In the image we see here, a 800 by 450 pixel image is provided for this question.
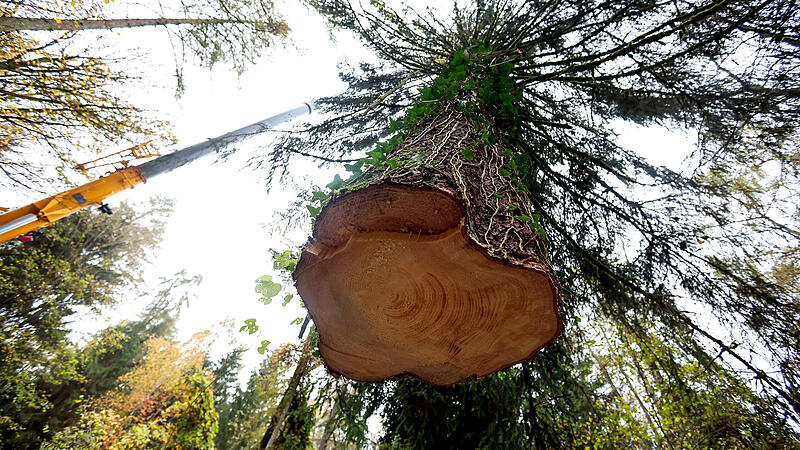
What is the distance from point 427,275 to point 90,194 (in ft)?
20.9

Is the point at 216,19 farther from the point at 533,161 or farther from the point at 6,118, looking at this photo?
the point at 533,161

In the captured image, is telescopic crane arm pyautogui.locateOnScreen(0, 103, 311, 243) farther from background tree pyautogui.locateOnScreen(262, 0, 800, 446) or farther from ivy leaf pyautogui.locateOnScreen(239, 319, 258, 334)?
ivy leaf pyautogui.locateOnScreen(239, 319, 258, 334)

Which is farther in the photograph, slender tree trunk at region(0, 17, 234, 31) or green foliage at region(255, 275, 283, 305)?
slender tree trunk at region(0, 17, 234, 31)

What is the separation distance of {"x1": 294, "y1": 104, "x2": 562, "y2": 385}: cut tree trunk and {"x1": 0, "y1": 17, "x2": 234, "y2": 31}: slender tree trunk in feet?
20.6

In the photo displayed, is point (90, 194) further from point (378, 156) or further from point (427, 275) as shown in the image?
point (427, 275)

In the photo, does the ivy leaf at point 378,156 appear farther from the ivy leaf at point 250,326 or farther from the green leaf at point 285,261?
the ivy leaf at point 250,326

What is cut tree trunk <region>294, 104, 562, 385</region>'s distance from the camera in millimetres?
997

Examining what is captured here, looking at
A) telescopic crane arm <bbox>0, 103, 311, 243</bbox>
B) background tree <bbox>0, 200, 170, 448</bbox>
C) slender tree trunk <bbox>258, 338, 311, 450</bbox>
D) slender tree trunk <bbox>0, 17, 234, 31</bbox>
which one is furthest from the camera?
Answer: background tree <bbox>0, 200, 170, 448</bbox>

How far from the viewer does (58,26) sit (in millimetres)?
4234

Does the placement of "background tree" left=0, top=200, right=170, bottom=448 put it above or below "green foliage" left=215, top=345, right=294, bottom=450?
above

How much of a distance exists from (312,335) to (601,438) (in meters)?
3.56

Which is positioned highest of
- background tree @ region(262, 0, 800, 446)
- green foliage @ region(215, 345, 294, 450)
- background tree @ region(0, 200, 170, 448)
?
background tree @ region(262, 0, 800, 446)

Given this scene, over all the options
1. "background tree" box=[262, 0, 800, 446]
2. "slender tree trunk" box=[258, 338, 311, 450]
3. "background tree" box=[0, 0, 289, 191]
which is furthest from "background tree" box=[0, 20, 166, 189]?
"slender tree trunk" box=[258, 338, 311, 450]

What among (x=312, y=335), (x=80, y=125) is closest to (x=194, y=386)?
(x=312, y=335)
